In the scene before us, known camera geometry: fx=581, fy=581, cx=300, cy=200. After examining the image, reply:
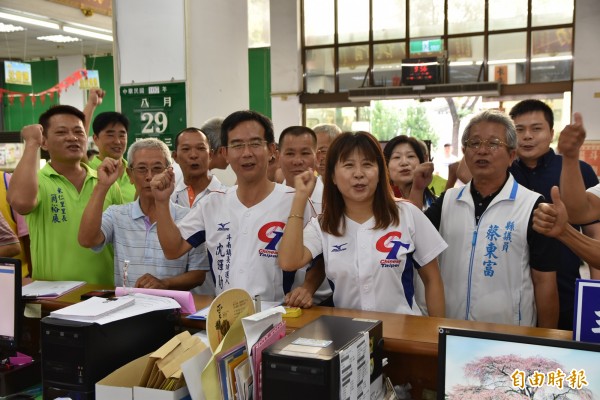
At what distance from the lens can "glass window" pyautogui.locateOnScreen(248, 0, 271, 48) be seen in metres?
11.8

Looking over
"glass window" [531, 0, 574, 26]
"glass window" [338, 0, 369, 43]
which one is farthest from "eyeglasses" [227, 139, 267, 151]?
"glass window" [338, 0, 369, 43]

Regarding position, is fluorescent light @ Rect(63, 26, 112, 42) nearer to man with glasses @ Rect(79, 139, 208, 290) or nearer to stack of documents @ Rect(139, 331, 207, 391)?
man with glasses @ Rect(79, 139, 208, 290)

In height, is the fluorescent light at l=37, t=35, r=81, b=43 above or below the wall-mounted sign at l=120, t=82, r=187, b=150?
above

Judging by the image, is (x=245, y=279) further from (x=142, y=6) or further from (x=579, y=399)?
(x=142, y=6)

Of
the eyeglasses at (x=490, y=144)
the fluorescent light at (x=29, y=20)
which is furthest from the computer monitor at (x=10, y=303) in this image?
the fluorescent light at (x=29, y=20)

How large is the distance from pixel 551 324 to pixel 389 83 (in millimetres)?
Answer: 9019

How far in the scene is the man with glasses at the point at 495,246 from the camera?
2254mm

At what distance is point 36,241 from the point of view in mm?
2879

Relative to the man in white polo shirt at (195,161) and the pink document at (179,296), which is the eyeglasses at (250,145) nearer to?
the pink document at (179,296)

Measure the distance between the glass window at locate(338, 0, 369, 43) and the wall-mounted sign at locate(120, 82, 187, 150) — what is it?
7.41 metres

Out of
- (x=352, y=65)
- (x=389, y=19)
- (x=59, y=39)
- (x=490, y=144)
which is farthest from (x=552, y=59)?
(x=59, y=39)

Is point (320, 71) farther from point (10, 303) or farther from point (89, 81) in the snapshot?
point (10, 303)

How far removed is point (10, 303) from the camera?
2051mm

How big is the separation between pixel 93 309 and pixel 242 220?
775 mm
